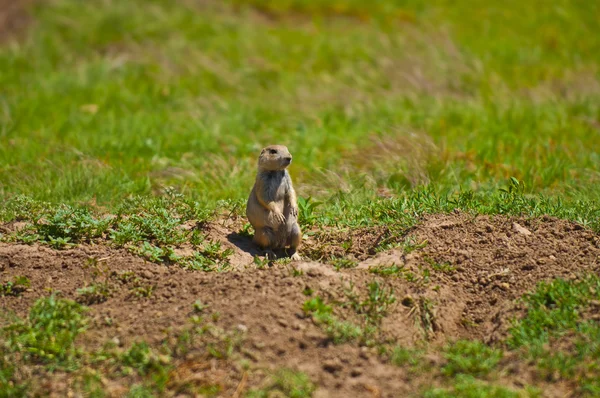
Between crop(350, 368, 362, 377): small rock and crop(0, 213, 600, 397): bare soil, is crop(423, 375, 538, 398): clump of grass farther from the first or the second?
crop(350, 368, 362, 377): small rock

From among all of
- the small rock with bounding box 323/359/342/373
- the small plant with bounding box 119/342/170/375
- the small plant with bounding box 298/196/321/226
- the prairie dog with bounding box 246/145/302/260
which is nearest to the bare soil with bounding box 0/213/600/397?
the small rock with bounding box 323/359/342/373

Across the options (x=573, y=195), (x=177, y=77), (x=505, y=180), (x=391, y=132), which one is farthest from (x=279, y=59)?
(x=573, y=195)

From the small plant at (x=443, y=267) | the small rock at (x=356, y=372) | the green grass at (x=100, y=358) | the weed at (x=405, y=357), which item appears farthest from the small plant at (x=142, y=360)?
the small plant at (x=443, y=267)

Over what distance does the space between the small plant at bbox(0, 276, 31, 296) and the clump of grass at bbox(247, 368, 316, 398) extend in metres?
1.88

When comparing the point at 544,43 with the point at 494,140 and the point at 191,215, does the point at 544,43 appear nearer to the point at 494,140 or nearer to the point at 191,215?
the point at 494,140

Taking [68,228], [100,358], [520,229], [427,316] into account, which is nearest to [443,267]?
[427,316]

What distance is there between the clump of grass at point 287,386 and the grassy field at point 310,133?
12 mm

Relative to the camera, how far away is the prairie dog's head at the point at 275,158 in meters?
5.32

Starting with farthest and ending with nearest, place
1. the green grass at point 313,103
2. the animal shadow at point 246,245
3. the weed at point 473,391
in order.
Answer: the green grass at point 313,103 → the animal shadow at point 246,245 → the weed at point 473,391

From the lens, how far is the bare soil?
4.15 m

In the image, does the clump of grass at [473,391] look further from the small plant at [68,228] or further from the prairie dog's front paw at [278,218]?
the small plant at [68,228]

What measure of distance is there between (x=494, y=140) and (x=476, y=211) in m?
2.57

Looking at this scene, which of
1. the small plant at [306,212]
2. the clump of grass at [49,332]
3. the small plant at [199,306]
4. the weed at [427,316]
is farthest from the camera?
the small plant at [306,212]

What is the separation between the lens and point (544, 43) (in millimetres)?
11625
